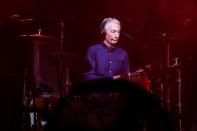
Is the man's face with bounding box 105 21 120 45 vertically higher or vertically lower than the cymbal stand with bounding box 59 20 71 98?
higher

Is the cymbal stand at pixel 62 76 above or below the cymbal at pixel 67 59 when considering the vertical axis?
below

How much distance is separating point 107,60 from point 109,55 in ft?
0.36

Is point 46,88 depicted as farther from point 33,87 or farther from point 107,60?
point 107,60

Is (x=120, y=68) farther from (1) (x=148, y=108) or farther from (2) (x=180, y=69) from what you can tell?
(1) (x=148, y=108)

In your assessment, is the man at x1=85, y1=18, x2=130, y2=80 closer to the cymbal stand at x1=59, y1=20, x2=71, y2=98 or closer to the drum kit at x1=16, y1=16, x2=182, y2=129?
the drum kit at x1=16, y1=16, x2=182, y2=129

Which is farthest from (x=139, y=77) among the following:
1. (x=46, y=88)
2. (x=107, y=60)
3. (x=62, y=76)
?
(x=46, y=88)

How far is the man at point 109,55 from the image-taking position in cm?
614

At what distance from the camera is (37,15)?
7043 mm

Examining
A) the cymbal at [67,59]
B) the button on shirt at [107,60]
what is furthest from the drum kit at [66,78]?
the button on shirt at [107,60]

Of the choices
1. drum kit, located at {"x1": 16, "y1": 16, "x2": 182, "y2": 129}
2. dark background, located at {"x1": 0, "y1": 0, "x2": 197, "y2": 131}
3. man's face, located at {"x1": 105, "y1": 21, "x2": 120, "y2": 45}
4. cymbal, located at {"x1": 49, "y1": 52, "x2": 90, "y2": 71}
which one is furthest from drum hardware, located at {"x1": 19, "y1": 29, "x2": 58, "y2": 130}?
man's face, located at {"x1": 105, "y1": 21, "x2": 120, "y2": 45}

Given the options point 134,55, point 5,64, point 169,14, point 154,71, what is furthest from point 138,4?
point 5,64

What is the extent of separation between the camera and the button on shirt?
241 inches

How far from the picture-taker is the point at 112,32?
20.4 ft

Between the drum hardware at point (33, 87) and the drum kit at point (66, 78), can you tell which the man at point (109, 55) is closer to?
the drum kit at point (66, 78)
